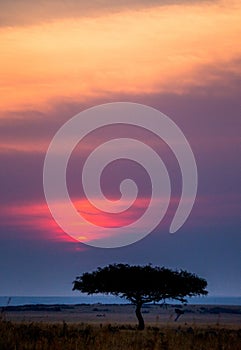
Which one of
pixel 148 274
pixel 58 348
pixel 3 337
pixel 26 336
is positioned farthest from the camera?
pixel 148 274

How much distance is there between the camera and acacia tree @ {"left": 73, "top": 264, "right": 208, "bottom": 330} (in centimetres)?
6800

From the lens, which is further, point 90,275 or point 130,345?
point 90,275

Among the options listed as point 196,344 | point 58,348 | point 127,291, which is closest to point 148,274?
point 127,291

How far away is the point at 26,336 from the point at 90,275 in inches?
1714

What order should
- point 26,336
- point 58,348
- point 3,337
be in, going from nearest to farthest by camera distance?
point 58,348
point 3,337
point 26,336

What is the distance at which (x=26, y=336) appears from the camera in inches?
1070

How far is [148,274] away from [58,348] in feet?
149

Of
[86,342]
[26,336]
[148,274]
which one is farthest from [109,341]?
[148,274]

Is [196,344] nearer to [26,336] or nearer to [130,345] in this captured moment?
[130,345]

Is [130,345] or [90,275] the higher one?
[90,275]

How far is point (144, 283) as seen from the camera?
67.8 meters

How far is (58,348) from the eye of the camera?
23.3 metres

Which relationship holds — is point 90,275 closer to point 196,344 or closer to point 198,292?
point 198,292

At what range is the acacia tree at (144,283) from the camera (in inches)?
2677
